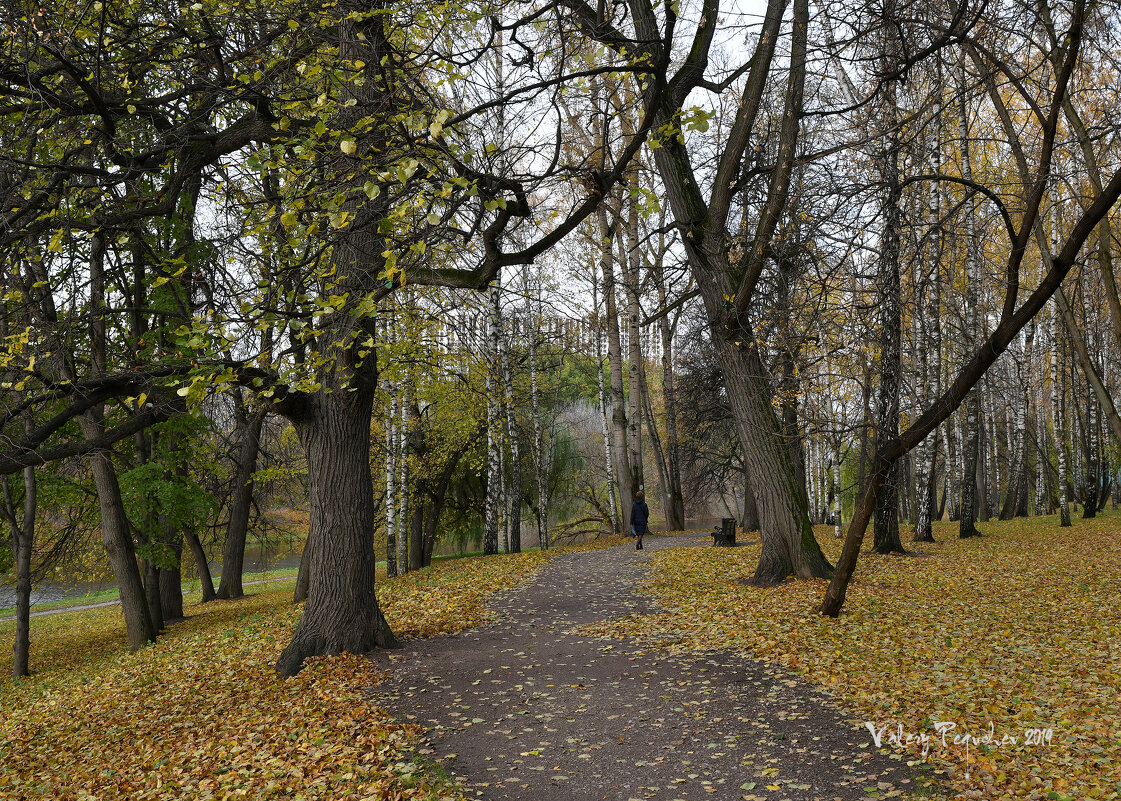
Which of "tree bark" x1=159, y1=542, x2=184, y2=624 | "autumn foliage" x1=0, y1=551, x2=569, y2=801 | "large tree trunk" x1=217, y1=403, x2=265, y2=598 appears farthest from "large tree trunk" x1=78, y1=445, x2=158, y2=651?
"large tree trunk" x1=217, y1=403, x2=265, y2=598

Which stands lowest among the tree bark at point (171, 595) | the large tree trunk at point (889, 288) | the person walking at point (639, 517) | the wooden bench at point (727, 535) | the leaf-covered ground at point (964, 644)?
the tree bark at point (171, 595)

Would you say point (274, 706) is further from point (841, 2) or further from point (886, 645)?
point (841, 2)

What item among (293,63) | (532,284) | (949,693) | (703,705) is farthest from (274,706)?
(532,284)

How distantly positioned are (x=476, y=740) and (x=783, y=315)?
19.1 ft

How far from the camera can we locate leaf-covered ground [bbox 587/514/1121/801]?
3.91 meters

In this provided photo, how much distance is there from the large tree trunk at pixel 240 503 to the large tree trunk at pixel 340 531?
8100 millimetres

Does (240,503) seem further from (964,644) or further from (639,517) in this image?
(964,644)

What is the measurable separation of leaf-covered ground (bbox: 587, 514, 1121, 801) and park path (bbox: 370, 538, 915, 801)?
1.25 feet

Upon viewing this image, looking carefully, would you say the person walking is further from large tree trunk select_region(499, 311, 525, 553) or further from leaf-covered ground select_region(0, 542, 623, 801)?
leaf-covered ground select_region(0, 542, 623, 801)

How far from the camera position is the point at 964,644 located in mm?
6199

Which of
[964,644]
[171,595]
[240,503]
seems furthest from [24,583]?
[964,644]

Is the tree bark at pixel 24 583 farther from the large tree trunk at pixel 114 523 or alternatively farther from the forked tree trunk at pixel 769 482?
the forked tree trunk at pixel 769 482

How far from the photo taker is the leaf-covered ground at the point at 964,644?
154 inches

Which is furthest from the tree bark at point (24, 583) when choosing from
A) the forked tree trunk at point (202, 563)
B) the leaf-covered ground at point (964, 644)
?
the leaf-covered ground at point (964, 644)
